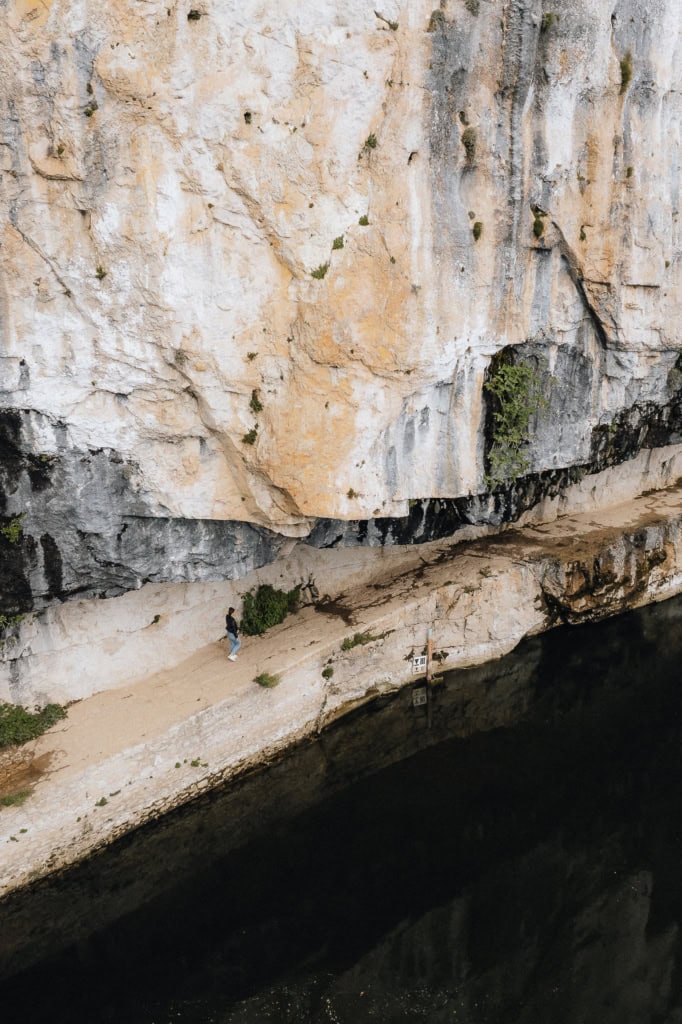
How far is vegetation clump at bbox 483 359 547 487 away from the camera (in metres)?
12.4

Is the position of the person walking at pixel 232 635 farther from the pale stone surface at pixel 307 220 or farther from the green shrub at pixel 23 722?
the green shrub at pixel 23 722

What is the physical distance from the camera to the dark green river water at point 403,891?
945 centimetres

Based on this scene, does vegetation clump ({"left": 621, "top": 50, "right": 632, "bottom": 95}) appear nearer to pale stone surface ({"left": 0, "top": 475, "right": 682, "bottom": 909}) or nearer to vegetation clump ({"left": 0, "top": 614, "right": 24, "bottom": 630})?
pale stone surface ({"left": 0, "top": 475, "right": 682, "bottom": 909})

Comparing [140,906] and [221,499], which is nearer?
[140,906]

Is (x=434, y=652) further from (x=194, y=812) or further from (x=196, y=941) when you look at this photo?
(x=196, y=941)

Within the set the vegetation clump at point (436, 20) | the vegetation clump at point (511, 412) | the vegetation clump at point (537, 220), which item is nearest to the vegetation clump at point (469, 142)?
the vegetation clump at point (436, 20)

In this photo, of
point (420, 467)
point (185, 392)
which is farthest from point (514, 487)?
point (185, 392)

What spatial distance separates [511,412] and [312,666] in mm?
5280

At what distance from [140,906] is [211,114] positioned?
1003 cm

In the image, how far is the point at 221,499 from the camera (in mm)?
11633

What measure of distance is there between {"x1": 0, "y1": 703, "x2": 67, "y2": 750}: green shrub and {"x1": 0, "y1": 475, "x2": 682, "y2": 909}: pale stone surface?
20cm

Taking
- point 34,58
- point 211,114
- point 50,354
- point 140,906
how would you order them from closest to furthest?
point 34,58 → point 211,114 → point 50,354 → point 140,906

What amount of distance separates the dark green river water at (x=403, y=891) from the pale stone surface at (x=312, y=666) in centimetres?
60

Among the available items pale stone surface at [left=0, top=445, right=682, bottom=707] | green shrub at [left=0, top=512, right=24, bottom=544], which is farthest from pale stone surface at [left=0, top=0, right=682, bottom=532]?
pale stone surface at [left=0, top=445, right=682, bottom=707]
